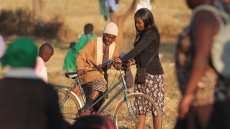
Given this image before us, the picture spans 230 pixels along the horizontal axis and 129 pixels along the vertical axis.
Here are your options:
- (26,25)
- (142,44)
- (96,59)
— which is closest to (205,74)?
(142,44)

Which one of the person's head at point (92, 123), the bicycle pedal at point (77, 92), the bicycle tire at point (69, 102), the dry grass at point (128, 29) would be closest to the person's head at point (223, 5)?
the person's head at point (92, 123)

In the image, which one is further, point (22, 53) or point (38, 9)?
point (38, 9)

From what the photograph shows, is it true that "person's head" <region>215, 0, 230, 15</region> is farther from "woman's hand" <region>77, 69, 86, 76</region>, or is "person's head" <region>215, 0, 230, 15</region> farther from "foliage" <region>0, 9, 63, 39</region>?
"foliage" <region>0, 9, 63, 39</region>

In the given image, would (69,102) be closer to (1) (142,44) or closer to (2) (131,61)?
(2) (131,61)

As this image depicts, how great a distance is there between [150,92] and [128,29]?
1844cm

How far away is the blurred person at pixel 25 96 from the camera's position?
17.5ft

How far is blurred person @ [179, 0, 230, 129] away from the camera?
5840 mm

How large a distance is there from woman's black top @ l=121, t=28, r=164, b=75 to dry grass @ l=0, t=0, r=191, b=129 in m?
1.53

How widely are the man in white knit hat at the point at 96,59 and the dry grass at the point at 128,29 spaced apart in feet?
4.84

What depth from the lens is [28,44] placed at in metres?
5.43

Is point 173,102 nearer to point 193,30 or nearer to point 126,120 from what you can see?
point 126,120

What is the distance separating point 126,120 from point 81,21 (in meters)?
21.5

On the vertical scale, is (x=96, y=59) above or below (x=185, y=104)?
above

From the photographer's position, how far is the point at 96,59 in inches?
401
